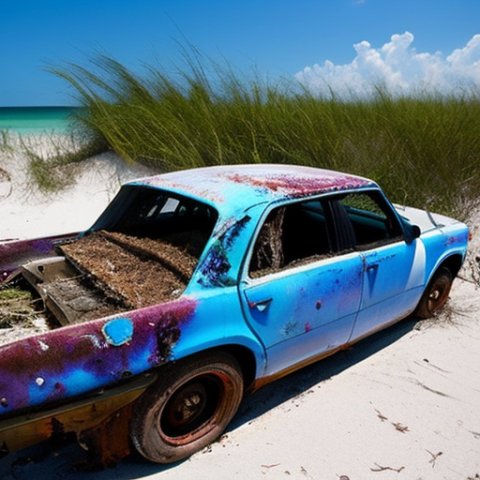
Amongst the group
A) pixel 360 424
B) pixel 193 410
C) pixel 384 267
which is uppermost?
pixel 384 267

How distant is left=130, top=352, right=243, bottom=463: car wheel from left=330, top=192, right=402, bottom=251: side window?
3.66 ft

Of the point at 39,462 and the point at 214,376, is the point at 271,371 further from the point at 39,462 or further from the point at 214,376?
the point at 39,462

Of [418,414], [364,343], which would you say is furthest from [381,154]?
[418,414]

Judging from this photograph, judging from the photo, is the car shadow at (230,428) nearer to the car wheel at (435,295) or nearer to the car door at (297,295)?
the car wheel at (435,295)

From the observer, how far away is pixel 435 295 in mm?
4078

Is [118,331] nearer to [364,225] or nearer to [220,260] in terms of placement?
[220,260]

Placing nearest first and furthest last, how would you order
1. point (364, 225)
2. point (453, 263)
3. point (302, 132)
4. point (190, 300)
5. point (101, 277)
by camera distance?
point (190, 300) < point (101, 277) < point (364, 225) < point (453, 263) < point (302, 132)

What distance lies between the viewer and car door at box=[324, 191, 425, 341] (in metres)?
2.99

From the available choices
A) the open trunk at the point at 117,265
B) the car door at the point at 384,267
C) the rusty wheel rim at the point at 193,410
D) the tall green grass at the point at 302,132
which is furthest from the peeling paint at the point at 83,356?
the tall green grass at the point at 302,132

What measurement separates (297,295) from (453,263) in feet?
7.15

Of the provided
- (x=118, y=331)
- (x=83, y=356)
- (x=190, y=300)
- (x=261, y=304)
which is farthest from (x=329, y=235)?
(x=83, y=356)

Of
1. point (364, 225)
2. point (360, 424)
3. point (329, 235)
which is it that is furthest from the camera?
point (364, 225)

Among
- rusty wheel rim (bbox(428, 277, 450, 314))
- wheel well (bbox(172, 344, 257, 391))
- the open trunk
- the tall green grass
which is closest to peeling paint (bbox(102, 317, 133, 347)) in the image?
the open trunk

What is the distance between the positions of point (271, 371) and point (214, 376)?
395 mm
